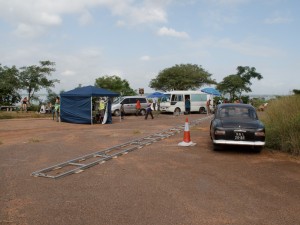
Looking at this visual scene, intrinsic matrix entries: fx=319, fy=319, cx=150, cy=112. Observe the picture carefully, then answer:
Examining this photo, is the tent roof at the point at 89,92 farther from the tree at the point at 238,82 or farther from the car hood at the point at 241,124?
the tree at the point at 238,82

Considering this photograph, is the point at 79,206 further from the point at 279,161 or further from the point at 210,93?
the point at 210,93

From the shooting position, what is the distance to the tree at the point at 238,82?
197 ft

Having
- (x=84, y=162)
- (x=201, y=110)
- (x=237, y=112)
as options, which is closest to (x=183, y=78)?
(x=201, y=110)

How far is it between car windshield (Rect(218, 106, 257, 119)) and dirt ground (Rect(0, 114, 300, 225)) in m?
1.55

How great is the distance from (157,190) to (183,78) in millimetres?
50243

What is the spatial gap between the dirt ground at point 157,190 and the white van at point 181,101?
67.7 ft

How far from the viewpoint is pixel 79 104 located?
2145cm

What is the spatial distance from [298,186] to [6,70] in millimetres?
32468

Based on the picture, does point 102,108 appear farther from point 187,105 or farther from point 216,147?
point 216,147

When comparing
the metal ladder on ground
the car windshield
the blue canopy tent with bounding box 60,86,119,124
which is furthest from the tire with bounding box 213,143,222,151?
the blue canopy tent with bounding box 60,86,119,124

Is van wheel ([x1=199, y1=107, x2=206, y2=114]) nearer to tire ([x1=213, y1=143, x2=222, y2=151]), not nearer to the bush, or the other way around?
the bush

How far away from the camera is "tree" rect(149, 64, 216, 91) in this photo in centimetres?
5553

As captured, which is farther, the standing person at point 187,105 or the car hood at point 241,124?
the standing person at point 187,105

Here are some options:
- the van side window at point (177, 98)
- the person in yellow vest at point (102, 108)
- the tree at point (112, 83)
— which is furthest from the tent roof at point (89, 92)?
the tree at point (112, 83)
